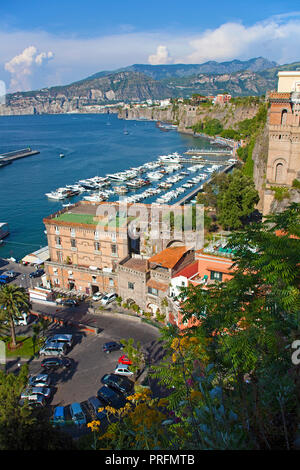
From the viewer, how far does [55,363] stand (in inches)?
630

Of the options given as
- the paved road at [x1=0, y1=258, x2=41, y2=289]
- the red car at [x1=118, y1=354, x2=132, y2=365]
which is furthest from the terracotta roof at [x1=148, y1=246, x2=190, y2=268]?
the paved road at [x1=0, y1=258, x2=41, y2=289]

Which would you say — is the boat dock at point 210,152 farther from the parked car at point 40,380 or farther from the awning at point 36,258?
the parked car at point 40,380

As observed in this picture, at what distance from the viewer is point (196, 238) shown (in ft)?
69.9

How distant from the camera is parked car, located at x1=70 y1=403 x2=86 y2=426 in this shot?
12453 mm

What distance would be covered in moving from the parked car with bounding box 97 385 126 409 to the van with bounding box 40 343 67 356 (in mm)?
3736

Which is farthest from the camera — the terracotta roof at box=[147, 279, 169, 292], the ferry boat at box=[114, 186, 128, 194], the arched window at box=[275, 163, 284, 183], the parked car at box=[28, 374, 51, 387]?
the ferry boat at box=[114, 186, 128, 194]

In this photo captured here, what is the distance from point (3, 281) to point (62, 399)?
14.0m

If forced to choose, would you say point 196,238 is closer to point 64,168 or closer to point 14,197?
point 14,197

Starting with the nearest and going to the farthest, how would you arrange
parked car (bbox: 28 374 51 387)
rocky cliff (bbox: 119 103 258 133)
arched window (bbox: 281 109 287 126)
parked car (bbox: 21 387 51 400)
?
1. parked car (bbox: 21 387 51 400)
2. parked car (bbox: 28 374 51 387)
3. arched window (bbox: 281 109 287 126)
4. rocky cliff (bbox: 119 103 258 133)

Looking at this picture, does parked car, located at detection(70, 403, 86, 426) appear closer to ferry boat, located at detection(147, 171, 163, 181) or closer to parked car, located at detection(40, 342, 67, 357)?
parked car, located at detection(40, 342, 67, 357)

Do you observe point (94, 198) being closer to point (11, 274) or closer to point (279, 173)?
point (11, 274)

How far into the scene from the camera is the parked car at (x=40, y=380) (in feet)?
47.9

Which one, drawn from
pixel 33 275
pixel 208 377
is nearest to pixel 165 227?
pixel 33 275

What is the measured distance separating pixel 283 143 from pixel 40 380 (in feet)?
73.7
